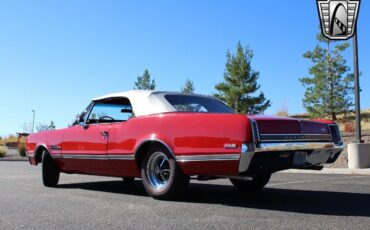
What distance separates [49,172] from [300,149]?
473 cm

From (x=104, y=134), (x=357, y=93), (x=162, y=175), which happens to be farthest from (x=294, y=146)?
(x=357, y=93)

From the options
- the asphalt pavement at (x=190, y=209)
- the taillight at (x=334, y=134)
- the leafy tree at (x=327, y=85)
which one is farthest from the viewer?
the leafy tree at (x=327, y=85)

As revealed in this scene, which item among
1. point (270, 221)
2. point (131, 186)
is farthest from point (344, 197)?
point (131, 186)

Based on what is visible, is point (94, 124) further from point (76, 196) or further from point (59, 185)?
point (59, 185)

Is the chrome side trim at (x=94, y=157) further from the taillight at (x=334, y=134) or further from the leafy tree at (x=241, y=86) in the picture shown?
the leafy tree at (x=241, y=86)

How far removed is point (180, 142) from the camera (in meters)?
6.02

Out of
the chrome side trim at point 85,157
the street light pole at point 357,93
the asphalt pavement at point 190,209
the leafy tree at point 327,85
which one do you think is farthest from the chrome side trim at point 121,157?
the leafy tree at point 327,85

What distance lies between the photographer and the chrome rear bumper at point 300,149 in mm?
5453

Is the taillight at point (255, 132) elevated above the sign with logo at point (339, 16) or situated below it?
below

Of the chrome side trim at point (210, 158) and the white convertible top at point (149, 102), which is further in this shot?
the white convertible top at point (149, 102)

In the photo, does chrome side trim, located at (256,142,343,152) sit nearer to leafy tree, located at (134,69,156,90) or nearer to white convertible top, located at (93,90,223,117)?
white convertible top, located at (93,90,223,117)

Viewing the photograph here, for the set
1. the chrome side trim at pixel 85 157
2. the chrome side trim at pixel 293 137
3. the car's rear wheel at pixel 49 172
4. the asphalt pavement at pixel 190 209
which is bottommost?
the asphalt pavement at pixel 190 209

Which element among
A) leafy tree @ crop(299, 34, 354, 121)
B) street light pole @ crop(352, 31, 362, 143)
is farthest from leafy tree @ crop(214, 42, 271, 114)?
street light pole @ crop(352, 31, 362, 143)

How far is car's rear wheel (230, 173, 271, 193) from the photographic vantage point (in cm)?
748
